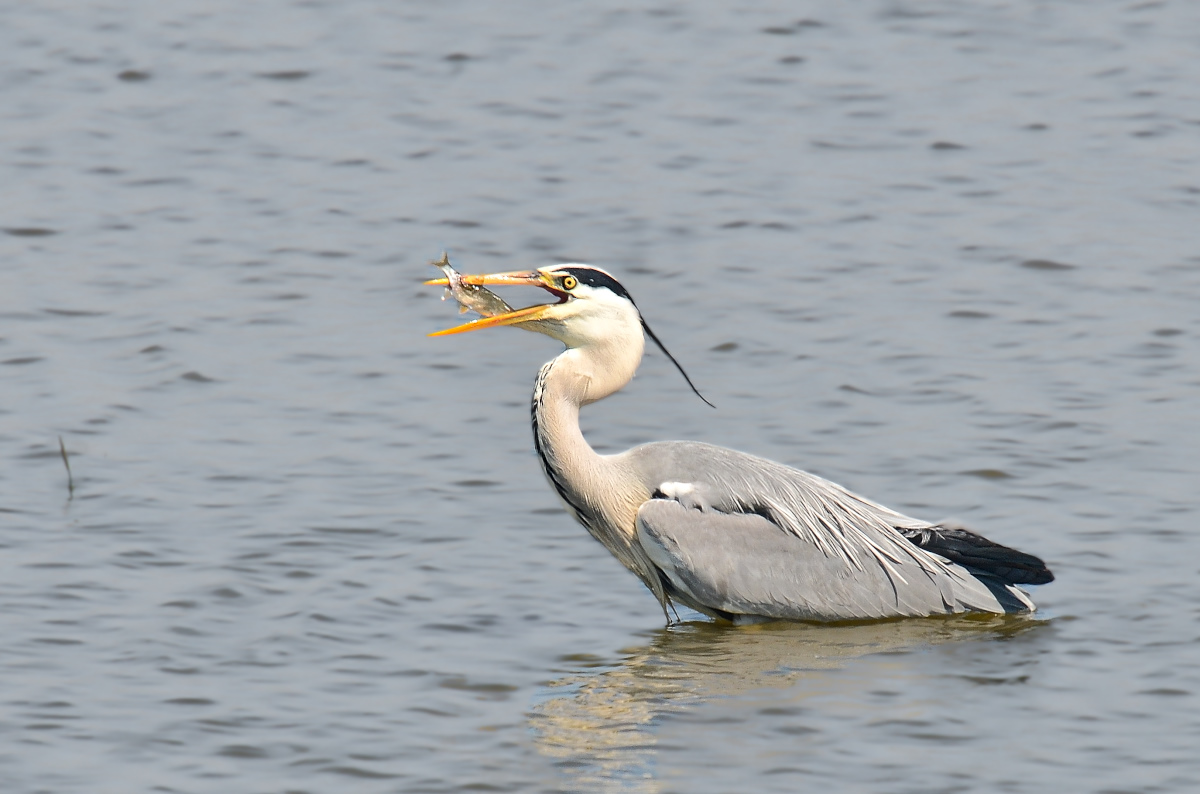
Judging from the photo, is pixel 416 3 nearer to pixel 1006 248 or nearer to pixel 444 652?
pixel 1006 248

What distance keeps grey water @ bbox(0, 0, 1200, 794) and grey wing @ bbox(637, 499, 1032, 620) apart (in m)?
0.14

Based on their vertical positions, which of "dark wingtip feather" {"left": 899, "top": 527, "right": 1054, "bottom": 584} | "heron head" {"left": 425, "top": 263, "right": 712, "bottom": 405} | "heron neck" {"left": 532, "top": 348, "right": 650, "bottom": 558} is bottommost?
"dark wingtip feather" {"left": 899, "top": 527, "right": 1054, "bottom": 584}

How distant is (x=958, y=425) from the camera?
38.7ft

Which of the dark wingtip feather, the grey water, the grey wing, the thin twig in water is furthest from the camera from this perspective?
the thin twig in water

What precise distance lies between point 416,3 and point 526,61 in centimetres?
242

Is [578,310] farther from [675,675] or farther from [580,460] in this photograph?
[675,675]

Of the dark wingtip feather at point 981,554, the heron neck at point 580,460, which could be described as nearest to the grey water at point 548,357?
the dark wingtip feather at point 981,554

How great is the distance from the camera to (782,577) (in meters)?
9.73

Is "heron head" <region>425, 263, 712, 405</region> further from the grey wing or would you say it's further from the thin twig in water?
the thin twig in water

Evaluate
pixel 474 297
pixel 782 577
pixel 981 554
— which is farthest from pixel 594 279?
pixel 981 554

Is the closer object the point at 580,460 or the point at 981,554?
the point at 981,554

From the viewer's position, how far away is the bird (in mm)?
9672

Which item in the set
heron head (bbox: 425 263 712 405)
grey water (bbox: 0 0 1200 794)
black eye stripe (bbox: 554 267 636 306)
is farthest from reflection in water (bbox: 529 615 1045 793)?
black eye stripe (bbox: 554 267 636 306)

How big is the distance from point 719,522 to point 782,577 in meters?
0.44
